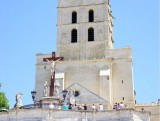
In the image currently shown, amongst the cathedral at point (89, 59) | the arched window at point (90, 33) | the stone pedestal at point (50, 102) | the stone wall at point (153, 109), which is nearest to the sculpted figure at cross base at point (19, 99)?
the stone pedestal at point (50, 102)

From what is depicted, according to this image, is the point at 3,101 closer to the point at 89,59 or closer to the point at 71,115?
the point at 89,59

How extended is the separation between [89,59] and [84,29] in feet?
15.7

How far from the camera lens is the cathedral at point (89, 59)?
50.7 meters

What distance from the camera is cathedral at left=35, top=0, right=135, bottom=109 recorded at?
5068 centimetres

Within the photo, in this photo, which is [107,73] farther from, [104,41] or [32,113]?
[32,113]

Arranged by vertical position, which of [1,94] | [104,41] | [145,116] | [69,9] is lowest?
[145,116]

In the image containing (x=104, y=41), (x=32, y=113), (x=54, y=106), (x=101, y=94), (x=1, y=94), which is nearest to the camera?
(x=32, y=113)

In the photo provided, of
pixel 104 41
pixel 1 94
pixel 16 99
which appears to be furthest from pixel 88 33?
pixel 16 99

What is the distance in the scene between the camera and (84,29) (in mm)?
56031

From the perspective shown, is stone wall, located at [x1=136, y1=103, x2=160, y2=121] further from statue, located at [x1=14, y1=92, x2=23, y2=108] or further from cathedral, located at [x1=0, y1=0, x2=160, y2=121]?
statue, located at [x1=14, y1=92, x2=23, y2=108]

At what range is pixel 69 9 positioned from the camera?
5772cm

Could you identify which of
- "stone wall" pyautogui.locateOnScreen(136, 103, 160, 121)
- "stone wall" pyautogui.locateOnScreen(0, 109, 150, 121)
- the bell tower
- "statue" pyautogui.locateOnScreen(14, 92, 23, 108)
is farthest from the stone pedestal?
the bell tower

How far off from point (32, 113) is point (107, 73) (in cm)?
2081

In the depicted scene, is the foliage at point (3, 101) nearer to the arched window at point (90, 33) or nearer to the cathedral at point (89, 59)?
the cathedral at point (89, 59)
